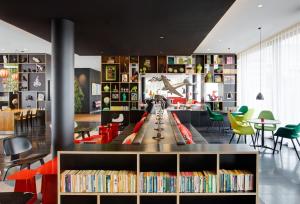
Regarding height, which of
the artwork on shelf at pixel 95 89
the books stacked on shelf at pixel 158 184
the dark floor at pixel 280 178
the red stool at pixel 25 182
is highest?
the artwork on shelf at pixel 95 89

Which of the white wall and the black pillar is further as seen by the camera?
the white wall

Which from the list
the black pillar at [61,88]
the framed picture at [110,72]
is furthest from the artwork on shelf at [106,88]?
the black pillar at [61,88]

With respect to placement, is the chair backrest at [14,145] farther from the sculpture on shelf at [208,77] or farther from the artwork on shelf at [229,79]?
the artwork on shelf at [229,79]

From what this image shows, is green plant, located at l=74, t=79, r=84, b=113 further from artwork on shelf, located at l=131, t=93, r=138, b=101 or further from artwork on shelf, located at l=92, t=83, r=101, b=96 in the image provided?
artwork on shelf, located at l=131, t=93, r=138, b=101

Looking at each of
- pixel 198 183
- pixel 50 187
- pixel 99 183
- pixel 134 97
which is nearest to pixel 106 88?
pixel 134 97

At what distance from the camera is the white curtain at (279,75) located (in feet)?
24.1

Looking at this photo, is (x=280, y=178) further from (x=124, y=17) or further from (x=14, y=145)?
(x=14, y=145)

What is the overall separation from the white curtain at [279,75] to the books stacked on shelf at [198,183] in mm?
5754

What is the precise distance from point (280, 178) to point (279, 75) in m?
4.53

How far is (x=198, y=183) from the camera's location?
272 centimetres

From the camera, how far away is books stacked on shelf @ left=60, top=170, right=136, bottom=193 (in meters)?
2.73

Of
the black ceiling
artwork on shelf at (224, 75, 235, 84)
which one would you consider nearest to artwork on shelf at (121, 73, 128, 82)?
the black ceiling

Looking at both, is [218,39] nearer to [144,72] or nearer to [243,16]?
[243,16]

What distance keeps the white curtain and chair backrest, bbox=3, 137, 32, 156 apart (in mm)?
6916
